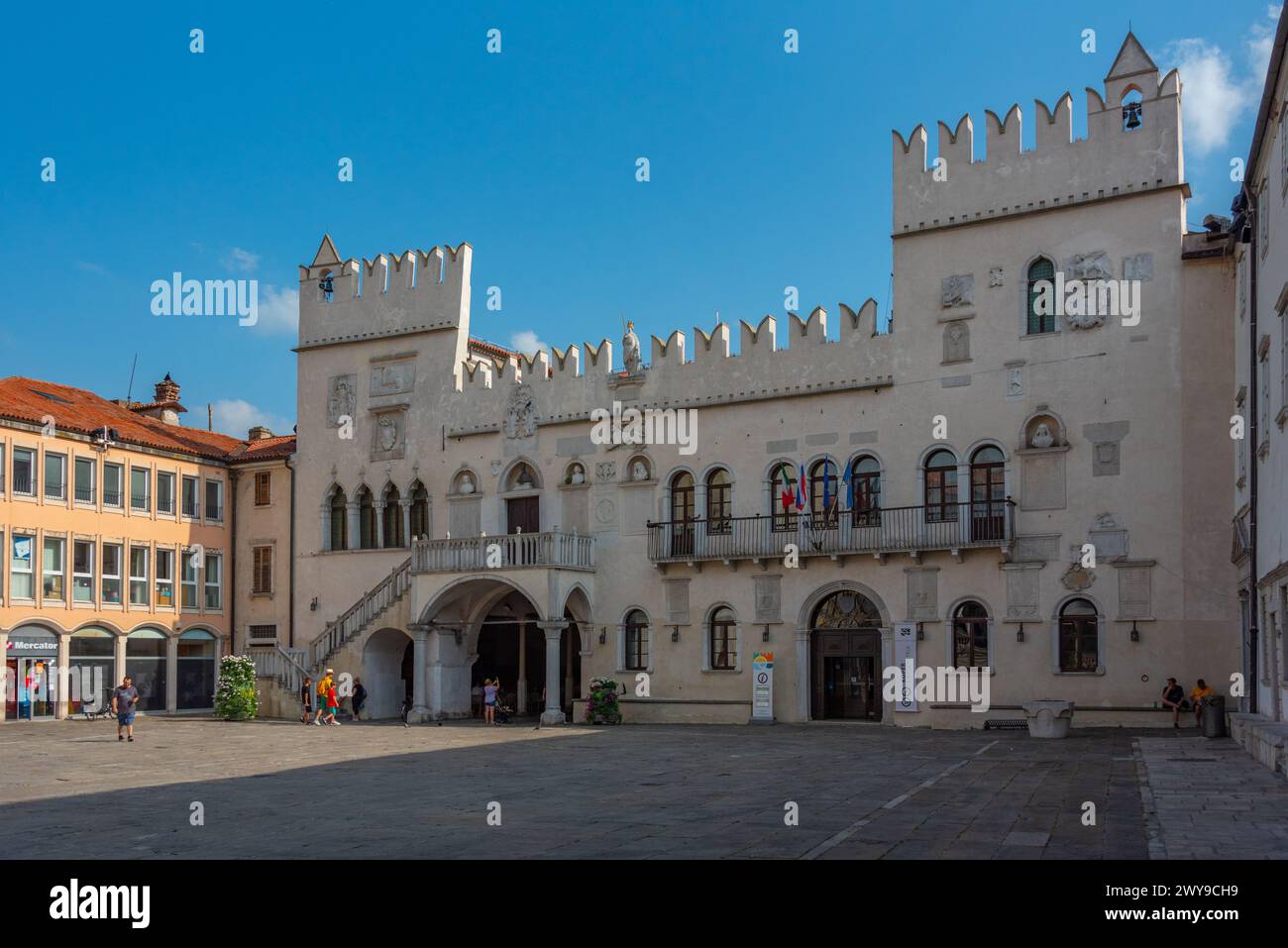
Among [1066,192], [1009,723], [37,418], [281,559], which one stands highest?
[1066,192]

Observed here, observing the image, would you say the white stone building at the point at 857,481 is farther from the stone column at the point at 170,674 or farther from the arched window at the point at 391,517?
the stone column at the point at 170,674

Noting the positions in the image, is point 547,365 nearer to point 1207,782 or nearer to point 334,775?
point 334,775

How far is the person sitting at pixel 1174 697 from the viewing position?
28797mm

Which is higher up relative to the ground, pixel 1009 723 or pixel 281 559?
pixel 281 559

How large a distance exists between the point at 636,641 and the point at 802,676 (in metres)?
5.15

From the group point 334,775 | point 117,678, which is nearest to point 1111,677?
point 334,775

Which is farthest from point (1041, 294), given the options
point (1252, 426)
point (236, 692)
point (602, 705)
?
point (236, 692)

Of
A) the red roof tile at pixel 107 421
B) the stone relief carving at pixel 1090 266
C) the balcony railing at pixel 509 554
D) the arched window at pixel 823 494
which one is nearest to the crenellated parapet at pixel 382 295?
the red roof tile at pixel 107 421

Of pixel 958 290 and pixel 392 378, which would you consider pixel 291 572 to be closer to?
pixel 392 378

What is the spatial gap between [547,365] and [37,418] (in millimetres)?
14793

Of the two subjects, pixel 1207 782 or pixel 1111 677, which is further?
pixel 1111 677

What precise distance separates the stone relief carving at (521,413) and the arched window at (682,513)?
493 cm
